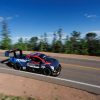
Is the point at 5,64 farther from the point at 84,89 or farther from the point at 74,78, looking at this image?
the point at 84,89

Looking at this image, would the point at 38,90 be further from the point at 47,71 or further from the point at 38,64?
the point at 38,64

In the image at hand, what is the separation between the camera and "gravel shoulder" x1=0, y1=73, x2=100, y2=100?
12.1 meters

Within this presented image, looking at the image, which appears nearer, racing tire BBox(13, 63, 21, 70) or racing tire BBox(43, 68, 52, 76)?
racing tire BBox(43, 68, 52, 76)

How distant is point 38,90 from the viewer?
44.1 feet

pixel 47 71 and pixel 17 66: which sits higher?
pixel 17 66

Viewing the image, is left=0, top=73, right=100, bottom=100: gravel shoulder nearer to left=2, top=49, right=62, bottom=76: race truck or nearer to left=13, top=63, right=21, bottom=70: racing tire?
left=2, top=49, right=62, bottom=76: race truck

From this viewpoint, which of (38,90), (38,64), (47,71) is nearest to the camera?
(38,90)

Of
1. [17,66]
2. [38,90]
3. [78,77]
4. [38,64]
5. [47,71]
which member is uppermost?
[38,64]

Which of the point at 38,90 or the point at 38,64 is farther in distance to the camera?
the point at 38,64

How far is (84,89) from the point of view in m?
13.0

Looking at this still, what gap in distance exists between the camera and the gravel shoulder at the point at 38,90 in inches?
478

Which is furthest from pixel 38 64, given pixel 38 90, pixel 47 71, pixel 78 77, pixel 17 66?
pixel 38 90

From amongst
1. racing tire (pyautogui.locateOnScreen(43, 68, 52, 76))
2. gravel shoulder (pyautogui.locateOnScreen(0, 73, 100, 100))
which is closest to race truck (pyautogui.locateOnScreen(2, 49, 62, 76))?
racing tire (pyautogui.locateOnScreen(43, 68, 52, 76))

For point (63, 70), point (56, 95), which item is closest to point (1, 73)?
point (63, 70)
